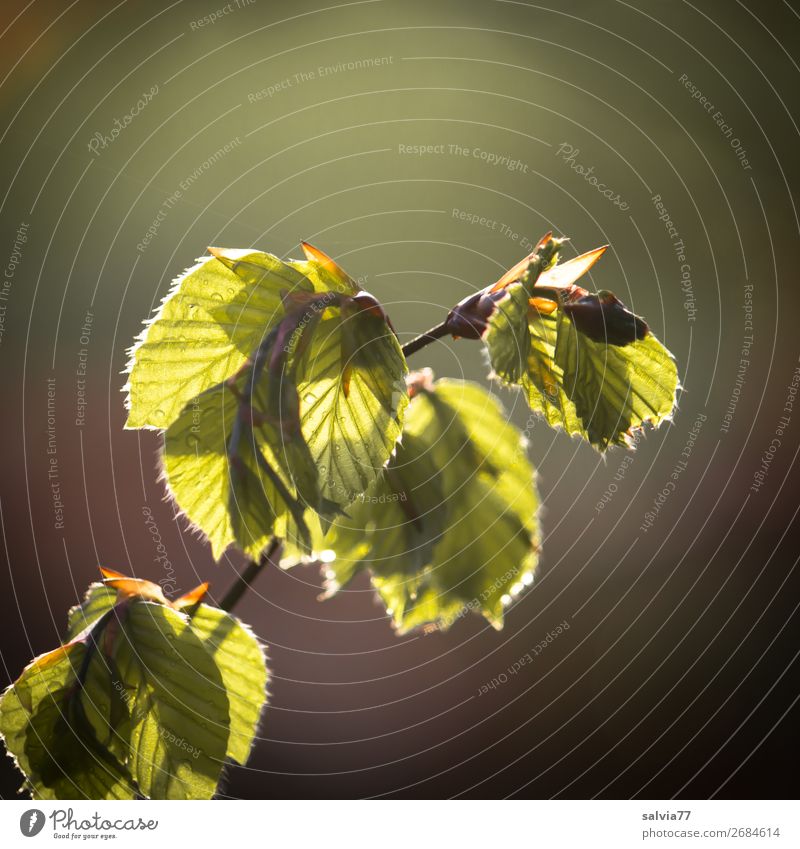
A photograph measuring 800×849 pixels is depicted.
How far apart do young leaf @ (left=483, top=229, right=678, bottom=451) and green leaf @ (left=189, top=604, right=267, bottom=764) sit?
174mm

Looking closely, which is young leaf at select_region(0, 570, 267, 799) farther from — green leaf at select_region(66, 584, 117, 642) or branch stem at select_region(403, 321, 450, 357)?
branch stem at select_region(403, 321, 450, 357)

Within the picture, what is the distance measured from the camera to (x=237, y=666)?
0.36 meters

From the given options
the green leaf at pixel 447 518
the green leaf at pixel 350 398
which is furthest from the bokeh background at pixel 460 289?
the green leaf at pixel 350 398

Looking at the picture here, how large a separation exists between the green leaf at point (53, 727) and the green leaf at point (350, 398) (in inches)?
5.6

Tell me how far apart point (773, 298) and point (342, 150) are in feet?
1.52

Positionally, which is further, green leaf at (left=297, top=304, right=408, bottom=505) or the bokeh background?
the bokeh background

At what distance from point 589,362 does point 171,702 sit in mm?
250

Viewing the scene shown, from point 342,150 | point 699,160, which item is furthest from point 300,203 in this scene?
point 699,160

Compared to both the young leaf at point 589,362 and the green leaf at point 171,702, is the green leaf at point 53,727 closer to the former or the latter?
the green leaf at point 171,702

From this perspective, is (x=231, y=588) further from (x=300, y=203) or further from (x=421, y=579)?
(x=300, y=203)

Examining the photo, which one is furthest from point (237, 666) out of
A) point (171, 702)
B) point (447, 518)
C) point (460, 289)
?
point (460, 289)

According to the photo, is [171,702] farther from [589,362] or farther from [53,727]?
[589,362]

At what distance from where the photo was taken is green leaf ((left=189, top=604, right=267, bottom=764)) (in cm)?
35

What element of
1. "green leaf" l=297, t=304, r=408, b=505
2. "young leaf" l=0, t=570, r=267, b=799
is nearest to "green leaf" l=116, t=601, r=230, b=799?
"young leaf" l=0, t=570, r=267, b=799
